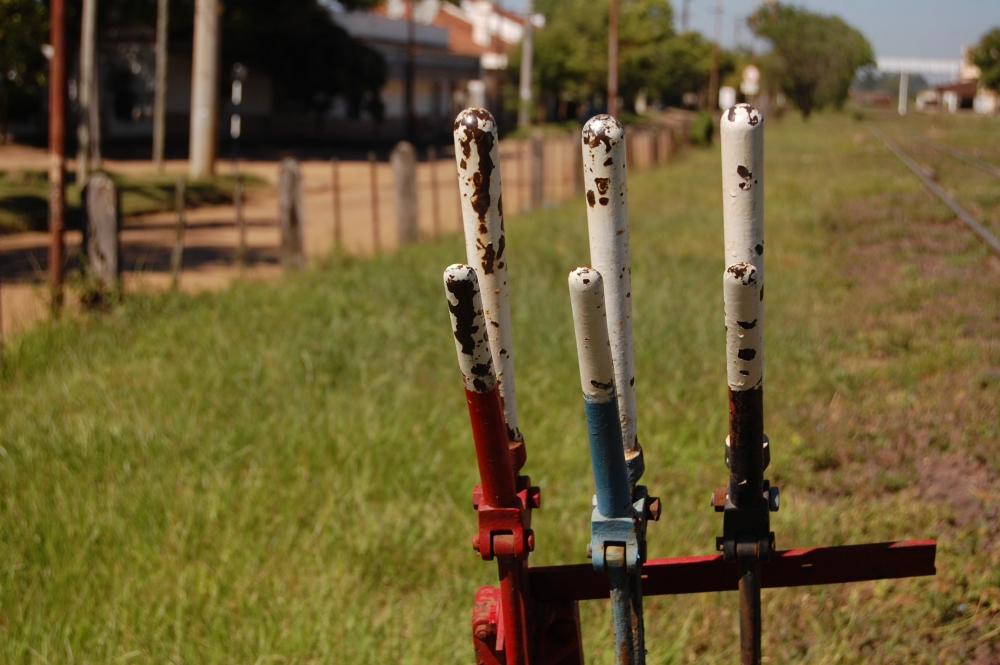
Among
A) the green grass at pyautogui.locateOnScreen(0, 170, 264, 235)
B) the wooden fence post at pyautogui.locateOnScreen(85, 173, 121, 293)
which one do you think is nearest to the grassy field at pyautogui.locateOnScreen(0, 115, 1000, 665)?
the wooden fence post at pyautogui.locateOnScreen(85, 173, 121, 293)

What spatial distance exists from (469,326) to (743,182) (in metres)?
0.40

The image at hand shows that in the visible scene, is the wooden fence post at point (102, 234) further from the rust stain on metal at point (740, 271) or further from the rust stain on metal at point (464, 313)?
the rust stain on metal at point (740, 271)

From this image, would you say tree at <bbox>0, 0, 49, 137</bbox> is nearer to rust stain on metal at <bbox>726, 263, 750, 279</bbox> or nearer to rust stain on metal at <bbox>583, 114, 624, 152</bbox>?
rust stain on metal at <bbox>583, 114, 624, 152</bbox>

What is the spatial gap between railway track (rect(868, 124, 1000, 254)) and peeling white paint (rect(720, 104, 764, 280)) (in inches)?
308

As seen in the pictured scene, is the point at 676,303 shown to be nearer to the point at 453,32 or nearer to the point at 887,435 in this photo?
the point at 887,435

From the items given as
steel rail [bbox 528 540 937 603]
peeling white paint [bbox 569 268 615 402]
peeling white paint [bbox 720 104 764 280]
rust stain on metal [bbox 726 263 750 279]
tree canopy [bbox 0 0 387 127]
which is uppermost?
tree canopy [bbox 0 0 387 127]

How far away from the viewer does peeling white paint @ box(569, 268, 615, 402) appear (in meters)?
1.26

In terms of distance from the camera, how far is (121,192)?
15531 millimetres

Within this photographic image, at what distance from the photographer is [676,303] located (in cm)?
708

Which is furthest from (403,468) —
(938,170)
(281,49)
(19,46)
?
(281,49)

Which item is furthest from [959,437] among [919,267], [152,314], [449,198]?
[449,198]

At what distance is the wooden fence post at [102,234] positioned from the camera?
717 cm

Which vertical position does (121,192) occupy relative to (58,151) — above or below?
above

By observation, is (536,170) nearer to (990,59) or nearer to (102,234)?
(102,234)
